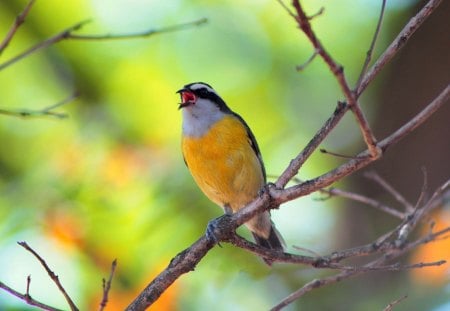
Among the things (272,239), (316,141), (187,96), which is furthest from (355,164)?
(187,96)

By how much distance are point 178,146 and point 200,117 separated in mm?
3239

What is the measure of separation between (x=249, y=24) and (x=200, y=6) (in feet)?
3.11

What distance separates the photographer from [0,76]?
30.4 feet

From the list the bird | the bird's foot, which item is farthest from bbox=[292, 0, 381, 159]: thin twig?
the bird

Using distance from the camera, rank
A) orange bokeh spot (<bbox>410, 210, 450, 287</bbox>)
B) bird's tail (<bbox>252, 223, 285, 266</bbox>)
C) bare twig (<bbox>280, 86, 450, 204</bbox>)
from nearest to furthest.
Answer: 1. bare twig (<bbox>280, 86, 450, 204</bbox>)
2. orange bokeh spot (<bbox>410, 210, 450, 287</bbox>)
3. bird's tail (<bbox>252, 223, 285, 266</bbox>)

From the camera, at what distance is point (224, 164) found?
5230 millimetres

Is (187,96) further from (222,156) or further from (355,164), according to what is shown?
(355,164)

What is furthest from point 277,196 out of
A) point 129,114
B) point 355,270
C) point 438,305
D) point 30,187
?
point 129,114

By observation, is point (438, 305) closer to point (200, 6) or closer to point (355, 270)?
point (355, 270)

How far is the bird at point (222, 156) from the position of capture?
5.24 metres

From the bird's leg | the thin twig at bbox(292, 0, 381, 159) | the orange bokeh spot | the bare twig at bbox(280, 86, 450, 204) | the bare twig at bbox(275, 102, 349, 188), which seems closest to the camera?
the thin twig at bbox(292, 0, 381, 159)

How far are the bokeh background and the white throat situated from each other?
1344mm

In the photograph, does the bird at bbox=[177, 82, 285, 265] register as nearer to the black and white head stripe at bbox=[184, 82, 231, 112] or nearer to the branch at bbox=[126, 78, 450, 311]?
the black and white head stripe at bbox=[184, 82, 231, 112]

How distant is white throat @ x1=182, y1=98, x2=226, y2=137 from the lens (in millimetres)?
5406
